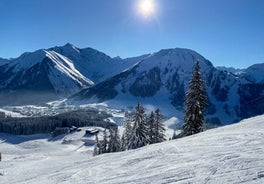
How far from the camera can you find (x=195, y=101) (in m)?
42.0

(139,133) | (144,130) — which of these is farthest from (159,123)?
(139,133)

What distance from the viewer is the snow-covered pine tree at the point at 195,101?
138ft

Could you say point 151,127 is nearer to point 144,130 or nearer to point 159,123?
point 159,123

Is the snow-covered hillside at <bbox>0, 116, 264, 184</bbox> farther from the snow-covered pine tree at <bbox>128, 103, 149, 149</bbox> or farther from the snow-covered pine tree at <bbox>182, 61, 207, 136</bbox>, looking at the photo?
the snow-covered pine tree at <bbox>128, 103, 149, 149</bbox>

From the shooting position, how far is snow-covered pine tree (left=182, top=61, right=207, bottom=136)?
138 ft

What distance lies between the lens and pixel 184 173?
44.4ft

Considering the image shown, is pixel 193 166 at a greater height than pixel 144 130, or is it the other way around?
pixel 193 166

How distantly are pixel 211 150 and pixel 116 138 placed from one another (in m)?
52.3

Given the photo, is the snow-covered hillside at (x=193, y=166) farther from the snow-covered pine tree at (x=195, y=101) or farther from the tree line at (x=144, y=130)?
the tree line at (x=144, y=130)

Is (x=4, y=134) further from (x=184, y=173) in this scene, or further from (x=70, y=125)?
(x=184, y=173)

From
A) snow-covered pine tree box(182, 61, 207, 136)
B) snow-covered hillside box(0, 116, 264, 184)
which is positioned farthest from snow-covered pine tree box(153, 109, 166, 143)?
snow-covered hillside box(0, 116, 264, 184)

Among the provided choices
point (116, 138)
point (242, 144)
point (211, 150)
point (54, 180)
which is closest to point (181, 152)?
point (211, 150)

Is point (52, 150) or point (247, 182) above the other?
point (247, 182)

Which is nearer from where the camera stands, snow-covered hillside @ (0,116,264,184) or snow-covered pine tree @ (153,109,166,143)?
snow-covered hillside @ (0,116,264,184)
